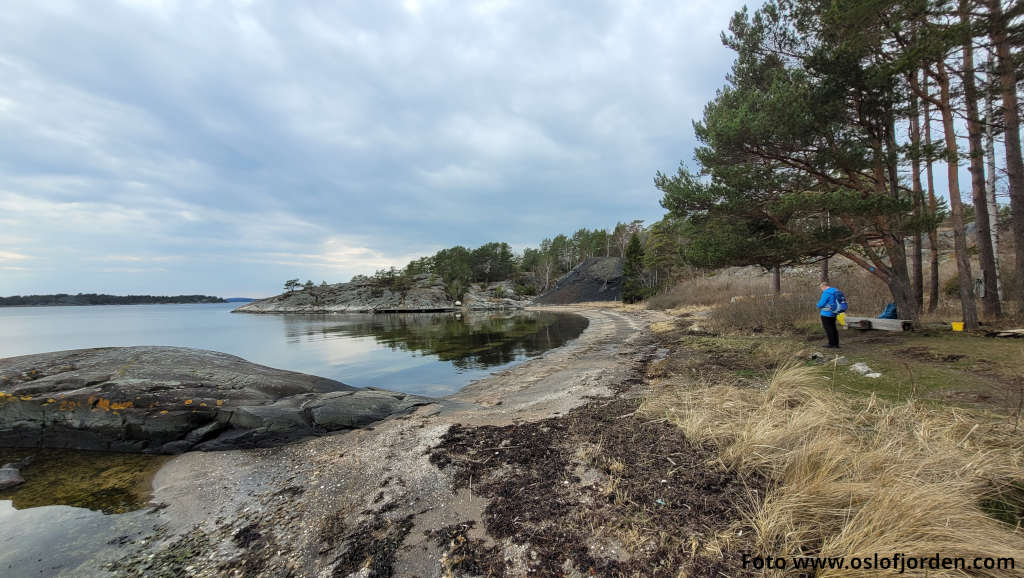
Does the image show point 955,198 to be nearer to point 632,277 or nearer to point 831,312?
point 831,312

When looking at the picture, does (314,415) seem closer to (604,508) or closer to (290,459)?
(290,459)

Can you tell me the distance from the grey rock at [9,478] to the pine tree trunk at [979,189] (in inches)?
727

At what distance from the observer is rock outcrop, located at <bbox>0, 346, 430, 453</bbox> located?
4.97 metres

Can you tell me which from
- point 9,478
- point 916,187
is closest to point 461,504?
point 9,478

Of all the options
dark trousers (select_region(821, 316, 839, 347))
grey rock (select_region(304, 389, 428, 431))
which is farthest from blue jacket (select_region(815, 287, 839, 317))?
grey rock (select_region(304, 389, 428, 431))

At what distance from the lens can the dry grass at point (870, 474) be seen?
203 centimetres

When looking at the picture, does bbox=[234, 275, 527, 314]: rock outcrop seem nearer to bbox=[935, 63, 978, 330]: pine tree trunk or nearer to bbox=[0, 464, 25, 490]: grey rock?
bbox=[935, 63, 978, 330]: pine tree trunk

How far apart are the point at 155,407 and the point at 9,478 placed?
1339 mm

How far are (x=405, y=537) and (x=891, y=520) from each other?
325cm

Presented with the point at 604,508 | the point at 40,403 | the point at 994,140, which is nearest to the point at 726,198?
the point at 994,140

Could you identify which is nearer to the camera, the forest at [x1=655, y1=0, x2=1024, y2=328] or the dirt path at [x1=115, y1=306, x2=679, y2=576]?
the dirt path at [x1=115, y1=306, x2=679, y2=576]

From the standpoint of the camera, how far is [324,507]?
3348mm

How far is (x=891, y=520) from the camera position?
2127mm

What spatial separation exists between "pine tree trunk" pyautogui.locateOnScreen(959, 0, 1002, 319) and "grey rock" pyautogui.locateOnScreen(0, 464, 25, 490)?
18.5 m
